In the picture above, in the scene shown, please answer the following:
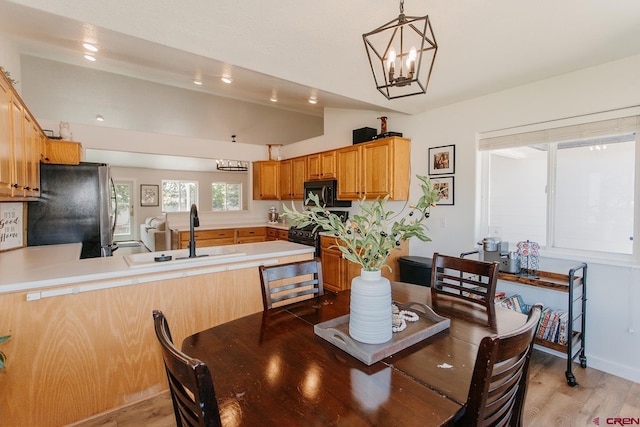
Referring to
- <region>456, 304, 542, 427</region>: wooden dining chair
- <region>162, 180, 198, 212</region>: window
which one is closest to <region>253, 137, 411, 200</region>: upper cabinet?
<region>162, 180, 198, 212</region>: window

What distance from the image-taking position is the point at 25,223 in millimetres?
2965

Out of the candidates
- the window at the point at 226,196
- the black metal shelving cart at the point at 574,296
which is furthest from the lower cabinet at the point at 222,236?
the black metal shelving cart at the point at 574,296

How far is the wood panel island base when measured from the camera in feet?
5.41

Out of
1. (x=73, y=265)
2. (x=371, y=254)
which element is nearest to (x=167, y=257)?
(x=73, y=265)

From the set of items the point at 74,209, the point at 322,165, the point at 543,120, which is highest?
the point at 543,120

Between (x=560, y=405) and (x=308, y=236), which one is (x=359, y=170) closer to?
(x=308, y=236)

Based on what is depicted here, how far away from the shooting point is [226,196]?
616 cm

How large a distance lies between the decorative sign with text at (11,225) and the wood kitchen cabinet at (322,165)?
3398mm

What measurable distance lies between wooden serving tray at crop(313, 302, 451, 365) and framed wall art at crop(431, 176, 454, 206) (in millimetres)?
2186

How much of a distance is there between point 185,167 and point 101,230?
3567 mm

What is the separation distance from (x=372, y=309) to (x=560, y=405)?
1.84 m

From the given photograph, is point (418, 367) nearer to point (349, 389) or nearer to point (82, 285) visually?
point (349, 389)

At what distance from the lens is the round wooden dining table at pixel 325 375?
0.80 m

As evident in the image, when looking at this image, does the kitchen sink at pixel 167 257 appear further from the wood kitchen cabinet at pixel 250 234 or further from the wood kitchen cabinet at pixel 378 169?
the wood kitchen cabinet at pixel 250 234
